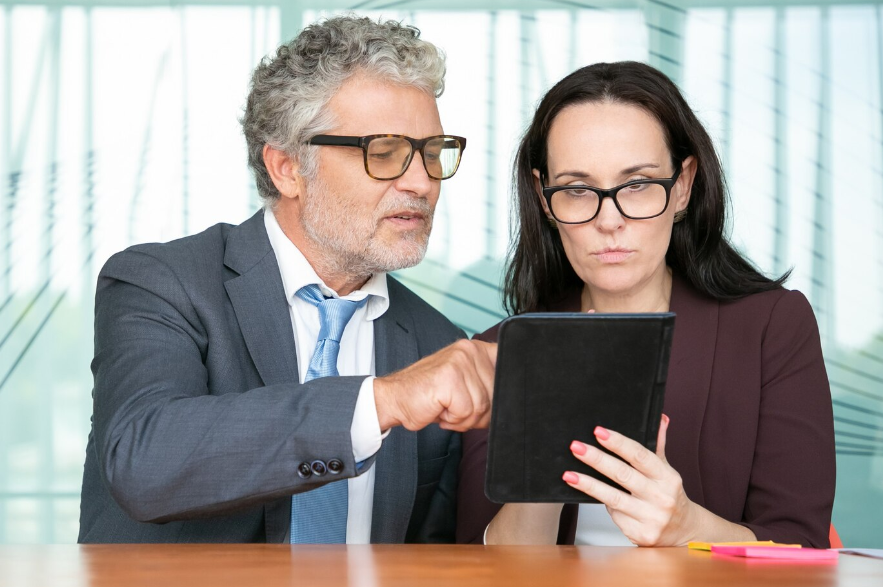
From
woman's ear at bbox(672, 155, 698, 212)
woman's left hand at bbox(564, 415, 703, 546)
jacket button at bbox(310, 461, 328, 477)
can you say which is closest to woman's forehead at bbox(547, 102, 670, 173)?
woman's ear at bbox(672, 155, 698, 212)

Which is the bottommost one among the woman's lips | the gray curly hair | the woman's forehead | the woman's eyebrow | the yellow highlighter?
A: the yellow highlighter

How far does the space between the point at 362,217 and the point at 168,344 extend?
0.62m

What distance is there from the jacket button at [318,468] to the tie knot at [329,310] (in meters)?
0.72

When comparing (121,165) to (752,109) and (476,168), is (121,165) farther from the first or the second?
(752,109)

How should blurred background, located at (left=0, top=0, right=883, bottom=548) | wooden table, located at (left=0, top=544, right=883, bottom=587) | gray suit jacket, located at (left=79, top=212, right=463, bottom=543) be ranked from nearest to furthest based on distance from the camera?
wooden table, located at (left=0, top=544, right=883, bottom=587)
gray suit jacket, located at (left=79, top=212, right=463, bottom=543)
blurred background, located at (left=0, top=0, right=883, bottom=548)

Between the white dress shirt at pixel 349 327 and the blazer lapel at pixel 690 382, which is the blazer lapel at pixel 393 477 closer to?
the white dress shirt at pixel 349 327

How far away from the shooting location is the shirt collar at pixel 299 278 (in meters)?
2.42

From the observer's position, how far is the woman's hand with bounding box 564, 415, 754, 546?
1.55 m

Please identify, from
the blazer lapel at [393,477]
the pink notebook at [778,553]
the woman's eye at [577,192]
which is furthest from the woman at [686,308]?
the pink notebook at [778,553]

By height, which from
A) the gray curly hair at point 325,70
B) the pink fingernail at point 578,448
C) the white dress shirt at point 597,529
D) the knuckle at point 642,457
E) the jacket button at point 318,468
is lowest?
the white dress shirt at point 597,529

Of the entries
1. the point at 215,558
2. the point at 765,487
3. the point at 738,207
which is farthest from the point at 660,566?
the point at 738,207

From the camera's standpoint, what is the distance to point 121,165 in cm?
454

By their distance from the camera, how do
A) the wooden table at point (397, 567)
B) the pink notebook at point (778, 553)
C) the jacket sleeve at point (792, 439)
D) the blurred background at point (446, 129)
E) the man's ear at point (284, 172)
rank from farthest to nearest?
the blurred background at point (446, 129), the man's ear at point (284, 172), the jacket sleeve at point (792, 439), the pink notebook at point (778, 553), the wooden table at point (397, 567)

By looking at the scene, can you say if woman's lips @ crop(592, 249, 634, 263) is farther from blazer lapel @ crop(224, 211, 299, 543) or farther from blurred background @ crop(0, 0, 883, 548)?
blurred background @ crop(0, 0, 883, 548)
